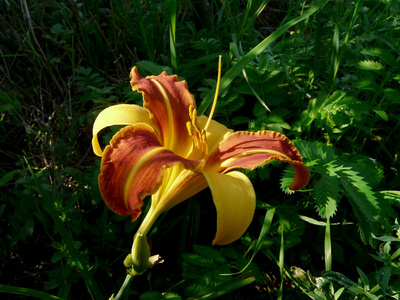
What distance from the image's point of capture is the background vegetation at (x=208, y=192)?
5.18 feet

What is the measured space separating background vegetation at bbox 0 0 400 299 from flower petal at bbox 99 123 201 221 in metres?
0.40

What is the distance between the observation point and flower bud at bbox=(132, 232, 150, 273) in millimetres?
1237

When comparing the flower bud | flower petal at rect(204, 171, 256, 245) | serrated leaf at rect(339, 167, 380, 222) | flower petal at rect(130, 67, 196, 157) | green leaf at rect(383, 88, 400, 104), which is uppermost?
flower petal at rect(130, 67, 196, 157)

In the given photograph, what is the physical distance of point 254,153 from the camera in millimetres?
1373

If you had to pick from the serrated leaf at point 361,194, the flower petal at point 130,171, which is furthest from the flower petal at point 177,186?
the serrated leaf at point 361,194

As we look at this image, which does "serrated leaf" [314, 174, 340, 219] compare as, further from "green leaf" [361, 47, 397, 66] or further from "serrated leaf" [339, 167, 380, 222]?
"green leaf" [361, 47, 397, 66]

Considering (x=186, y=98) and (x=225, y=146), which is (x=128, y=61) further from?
(x=225, y=146)

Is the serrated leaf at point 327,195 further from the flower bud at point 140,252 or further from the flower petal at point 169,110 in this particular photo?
the flower bud at point 140,252

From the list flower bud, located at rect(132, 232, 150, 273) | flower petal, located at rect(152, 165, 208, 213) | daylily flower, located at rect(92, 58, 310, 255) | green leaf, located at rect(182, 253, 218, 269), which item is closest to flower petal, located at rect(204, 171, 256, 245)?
daylily flower, located at rect(92, 58, 310, 255)

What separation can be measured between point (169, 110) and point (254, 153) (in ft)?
1.19

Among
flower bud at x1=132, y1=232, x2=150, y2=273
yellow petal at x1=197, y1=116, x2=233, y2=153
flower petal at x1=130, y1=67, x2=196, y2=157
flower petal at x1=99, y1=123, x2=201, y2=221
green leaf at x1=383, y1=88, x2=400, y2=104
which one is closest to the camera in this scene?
flower petal at x1=99, y1=123, x2=201, y2=221

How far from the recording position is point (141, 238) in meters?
1.23

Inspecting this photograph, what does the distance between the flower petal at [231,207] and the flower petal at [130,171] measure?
13 cm

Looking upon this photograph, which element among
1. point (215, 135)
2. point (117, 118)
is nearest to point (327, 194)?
point (215, 135)
